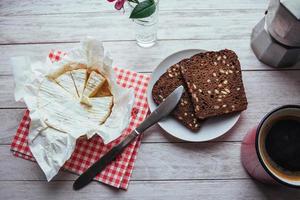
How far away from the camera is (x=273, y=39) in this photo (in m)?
0.95

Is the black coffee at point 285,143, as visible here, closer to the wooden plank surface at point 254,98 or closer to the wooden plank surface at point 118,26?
the wooden plank surface at point 254,98

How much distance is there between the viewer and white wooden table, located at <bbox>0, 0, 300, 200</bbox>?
3.08 ft

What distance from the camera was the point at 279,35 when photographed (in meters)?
0.91

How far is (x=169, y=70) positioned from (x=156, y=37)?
0.13 meters

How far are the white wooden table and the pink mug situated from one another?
10cm

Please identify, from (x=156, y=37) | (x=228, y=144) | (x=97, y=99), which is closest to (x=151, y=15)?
(x=156, y=37)

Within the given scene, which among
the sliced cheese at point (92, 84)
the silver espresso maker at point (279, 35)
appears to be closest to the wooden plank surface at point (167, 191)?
the sliced cheese at point (92, 84)

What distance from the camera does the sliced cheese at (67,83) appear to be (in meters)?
0.96

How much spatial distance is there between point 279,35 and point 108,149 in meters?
0.53

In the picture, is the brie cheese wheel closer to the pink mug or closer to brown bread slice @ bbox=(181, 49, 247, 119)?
brown bread slice @ bbox=(181, 49, 247, 119)

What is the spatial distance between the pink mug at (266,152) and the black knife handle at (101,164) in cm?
30

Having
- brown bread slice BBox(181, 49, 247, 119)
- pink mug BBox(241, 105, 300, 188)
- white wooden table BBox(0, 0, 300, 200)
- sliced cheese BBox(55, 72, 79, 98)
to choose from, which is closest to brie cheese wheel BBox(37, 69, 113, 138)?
sliced cheese BBox(55, 72, 79, 98)

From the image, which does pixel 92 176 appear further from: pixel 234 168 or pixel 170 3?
pixel 170 3

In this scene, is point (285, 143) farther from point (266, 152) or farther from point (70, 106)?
point (70, 106)
